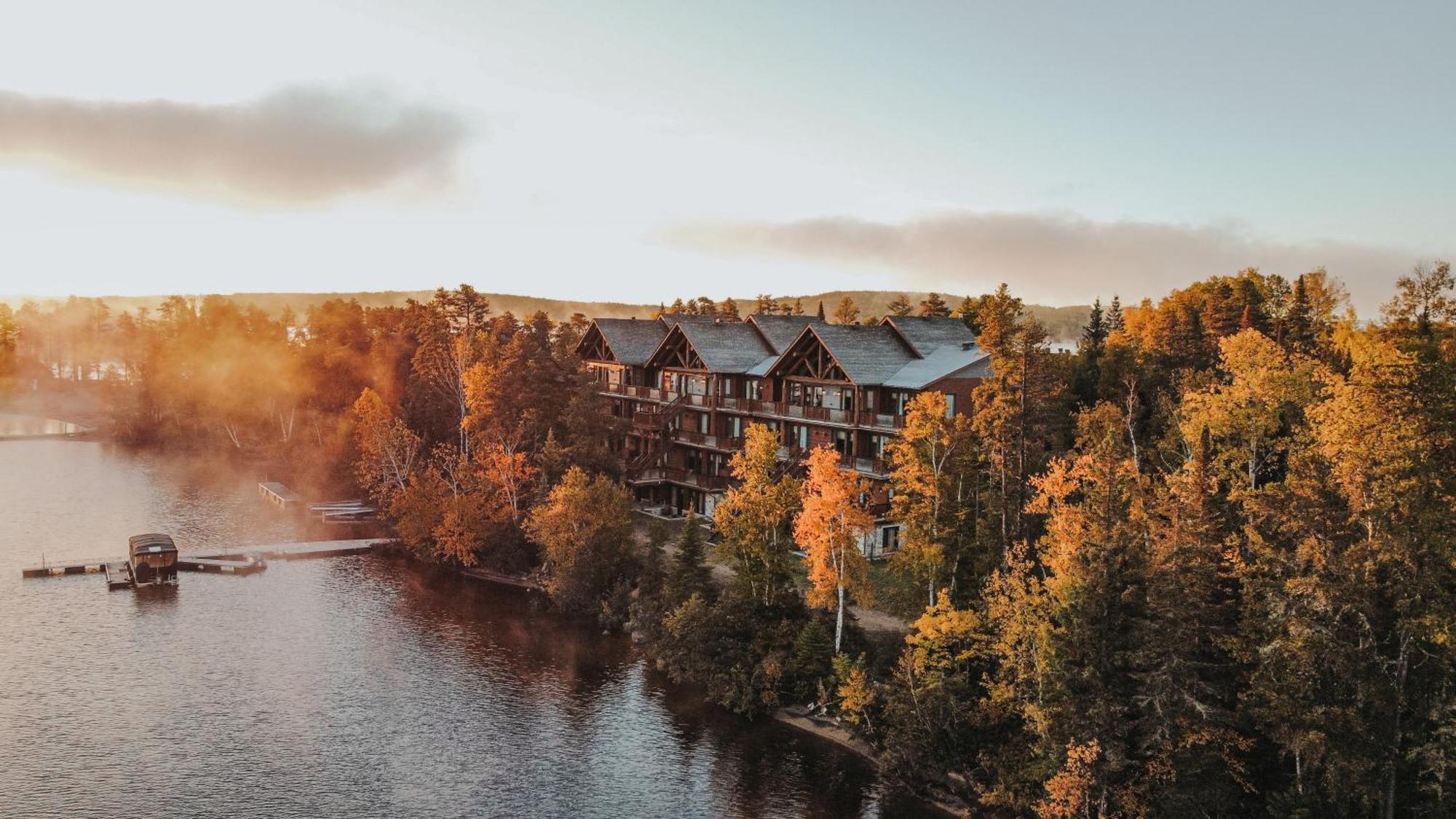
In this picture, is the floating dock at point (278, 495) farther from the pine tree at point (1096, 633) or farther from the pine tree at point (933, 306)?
the pine tree at point (1096, 633)

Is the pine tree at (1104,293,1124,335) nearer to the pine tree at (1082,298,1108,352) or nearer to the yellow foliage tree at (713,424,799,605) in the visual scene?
the pine tree at (1082,298,1108,352)

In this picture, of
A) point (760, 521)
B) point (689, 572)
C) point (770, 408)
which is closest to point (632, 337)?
point (770, 408)

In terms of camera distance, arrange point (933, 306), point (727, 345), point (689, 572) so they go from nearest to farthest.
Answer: point (689, 572)
point (727, 345)
point (933, 306)

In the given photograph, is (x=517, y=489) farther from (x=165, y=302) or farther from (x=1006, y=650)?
(x=165, y=302)

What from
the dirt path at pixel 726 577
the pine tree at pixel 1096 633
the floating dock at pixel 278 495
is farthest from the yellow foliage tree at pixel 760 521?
the floating dock at pixel 278 495

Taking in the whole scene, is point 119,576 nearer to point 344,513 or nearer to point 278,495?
point 344,513
